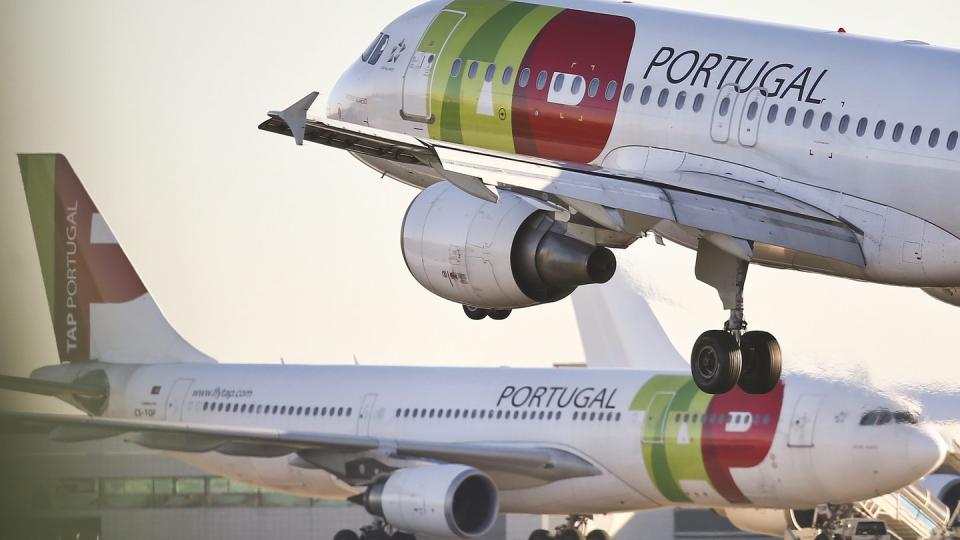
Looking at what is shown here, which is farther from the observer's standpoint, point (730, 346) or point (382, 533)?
point (382, 533)

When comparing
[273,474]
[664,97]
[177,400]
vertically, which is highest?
[664,97]

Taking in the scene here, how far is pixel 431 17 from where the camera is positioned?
87.5 ft

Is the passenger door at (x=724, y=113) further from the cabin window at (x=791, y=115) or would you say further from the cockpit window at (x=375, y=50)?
the cockpit window at (x=375, y=50)

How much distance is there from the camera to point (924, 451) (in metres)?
45.2

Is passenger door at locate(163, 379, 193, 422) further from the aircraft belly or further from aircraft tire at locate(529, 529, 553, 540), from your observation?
aircraft tire at locate(529, 529, 553, 540)

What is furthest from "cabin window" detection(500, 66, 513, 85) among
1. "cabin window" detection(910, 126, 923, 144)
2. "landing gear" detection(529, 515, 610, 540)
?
"landing gear" detection(529, 515, 610, 540)

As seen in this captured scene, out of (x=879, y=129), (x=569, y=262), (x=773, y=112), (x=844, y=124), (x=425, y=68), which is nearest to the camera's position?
(x=879, y=129)

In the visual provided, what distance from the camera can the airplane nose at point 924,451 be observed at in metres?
45.2

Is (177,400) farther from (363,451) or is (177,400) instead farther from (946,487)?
(946,487)

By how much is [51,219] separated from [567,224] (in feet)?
135

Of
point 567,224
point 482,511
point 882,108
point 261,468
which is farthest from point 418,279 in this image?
point 261,468

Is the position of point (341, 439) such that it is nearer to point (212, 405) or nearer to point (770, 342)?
point (212, 405)

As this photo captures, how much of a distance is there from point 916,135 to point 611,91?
15.0 feet

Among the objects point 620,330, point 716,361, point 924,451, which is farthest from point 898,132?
point 620,330
